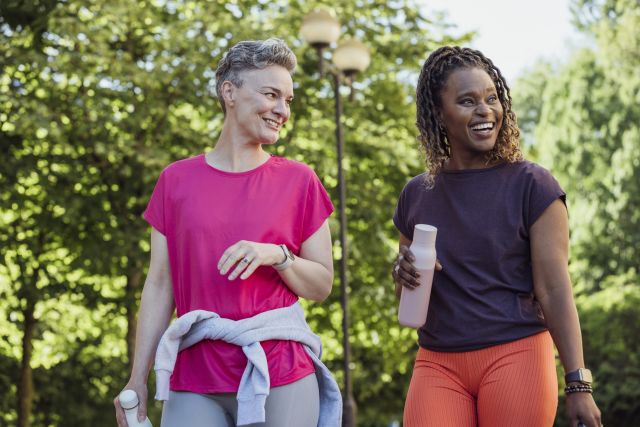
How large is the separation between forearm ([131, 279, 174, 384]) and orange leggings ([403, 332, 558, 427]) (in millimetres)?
789

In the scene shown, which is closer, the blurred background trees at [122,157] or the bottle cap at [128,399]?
the bottle cap at [128,399]

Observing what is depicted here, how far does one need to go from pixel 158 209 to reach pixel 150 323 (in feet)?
1.14

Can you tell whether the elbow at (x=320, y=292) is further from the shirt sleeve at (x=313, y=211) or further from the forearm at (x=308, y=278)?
the shirt sleeve at (x=313, y=211)

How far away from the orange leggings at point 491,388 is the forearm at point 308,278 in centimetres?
40

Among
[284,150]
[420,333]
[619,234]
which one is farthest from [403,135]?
[619,234]

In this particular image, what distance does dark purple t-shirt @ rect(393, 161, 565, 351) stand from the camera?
3096 millimetres

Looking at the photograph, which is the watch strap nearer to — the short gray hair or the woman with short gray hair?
the woman with short gray hair

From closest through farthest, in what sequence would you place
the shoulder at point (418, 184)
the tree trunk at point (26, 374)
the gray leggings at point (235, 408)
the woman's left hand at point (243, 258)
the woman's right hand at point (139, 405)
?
1. the woman's left hand at point (243, 258)
2. the gray leggings at point (235, 408)
3. the woman's right hand at point (139, 405)
4. the shoulder at point (418, 184)
5. the tree trunk at point (26, 374)

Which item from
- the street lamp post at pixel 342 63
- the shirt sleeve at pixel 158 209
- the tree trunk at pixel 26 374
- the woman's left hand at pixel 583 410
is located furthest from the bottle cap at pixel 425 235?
the tree trunk at pixel 26 374

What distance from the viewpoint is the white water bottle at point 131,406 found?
303 cm

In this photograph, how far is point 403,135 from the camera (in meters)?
14.6

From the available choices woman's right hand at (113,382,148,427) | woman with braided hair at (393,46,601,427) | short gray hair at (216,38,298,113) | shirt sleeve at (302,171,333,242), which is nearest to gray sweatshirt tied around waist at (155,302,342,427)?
woman's right hand at (113,382,148,427)

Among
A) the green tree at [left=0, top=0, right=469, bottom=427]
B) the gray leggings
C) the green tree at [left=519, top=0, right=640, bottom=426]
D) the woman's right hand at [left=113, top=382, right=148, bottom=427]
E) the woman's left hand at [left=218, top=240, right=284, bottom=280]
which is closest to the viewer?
the woman's left hand at [left=218, top=240, right=284, bottom=280]

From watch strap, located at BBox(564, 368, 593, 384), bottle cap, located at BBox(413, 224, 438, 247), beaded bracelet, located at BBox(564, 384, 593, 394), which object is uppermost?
bottle cap, located at BBox(413, 224, 438, 247)
